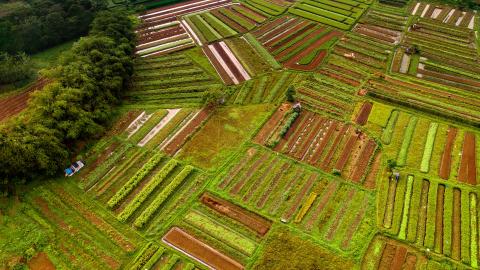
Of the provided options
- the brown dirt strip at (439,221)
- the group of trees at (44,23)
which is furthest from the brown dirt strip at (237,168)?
the group of trees at (44,23)

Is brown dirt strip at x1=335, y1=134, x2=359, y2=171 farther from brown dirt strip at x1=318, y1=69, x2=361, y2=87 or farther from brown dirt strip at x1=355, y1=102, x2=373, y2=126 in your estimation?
brown dirt strip at x1=318, y1=69, x2=361, y2=87

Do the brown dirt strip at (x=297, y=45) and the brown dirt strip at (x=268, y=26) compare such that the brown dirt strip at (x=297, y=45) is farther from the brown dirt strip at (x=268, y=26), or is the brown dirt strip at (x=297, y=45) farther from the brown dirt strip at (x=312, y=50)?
the brown dirt strip at (x=268, y=26)

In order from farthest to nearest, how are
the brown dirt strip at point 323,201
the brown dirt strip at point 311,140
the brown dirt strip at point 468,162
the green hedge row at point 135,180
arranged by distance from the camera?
1. the brown dirt strip at point 311,140
2. the brown dirt strip at point 468,162
3. the green hedge row at point 135,180
4. the brown dirt strip at point 323,201

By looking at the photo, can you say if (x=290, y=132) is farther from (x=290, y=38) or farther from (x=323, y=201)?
(x=290, y=38)

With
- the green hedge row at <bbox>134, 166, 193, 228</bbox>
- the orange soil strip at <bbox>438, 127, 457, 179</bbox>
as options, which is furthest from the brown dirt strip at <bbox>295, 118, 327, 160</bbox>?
the orange soil strip at <bbox>438, 127, 457, 179</bbox>

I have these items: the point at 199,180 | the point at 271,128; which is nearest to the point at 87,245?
the point at 199,180

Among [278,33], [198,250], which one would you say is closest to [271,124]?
[198,250]
